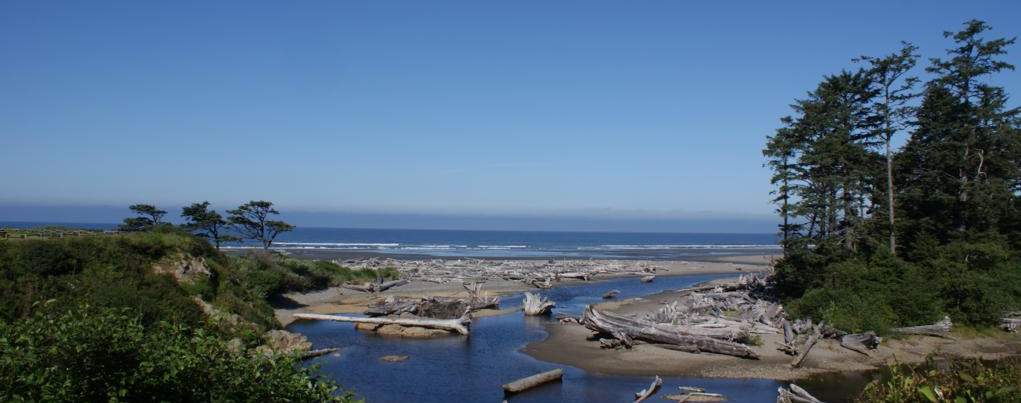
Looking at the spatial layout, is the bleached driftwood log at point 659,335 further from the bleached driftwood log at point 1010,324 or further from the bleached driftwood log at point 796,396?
the bleached driftwood log at point 1010,324

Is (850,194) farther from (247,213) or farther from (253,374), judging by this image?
(247,213)

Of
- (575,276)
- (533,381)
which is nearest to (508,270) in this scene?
(575,276)

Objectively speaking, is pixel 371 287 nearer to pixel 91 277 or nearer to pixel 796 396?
pixel 91 277

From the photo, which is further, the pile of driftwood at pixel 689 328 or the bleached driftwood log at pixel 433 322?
the bleached driftwood log at pixel 433 322

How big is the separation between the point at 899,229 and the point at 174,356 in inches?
1551

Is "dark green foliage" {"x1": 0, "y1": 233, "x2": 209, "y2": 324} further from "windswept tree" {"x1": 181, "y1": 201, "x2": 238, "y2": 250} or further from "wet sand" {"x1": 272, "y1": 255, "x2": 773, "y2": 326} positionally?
"windswept tree" {"x1": 181, "y1": 201, "x2": 238, "y2": 250}

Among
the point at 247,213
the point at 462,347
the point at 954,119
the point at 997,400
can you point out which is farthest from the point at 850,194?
the point at 247,213

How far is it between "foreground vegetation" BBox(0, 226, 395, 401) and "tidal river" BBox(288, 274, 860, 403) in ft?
12.5

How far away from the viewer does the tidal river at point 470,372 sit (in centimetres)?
2053

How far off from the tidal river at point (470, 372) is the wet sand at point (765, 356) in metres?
0.92

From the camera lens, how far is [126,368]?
7203 millimetres

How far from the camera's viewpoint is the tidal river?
2053 centimetres

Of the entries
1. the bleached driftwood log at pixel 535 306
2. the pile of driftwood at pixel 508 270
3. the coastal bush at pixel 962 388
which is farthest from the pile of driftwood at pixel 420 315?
A: the coastal bush at pixel 962 388

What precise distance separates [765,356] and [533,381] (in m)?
10.2
